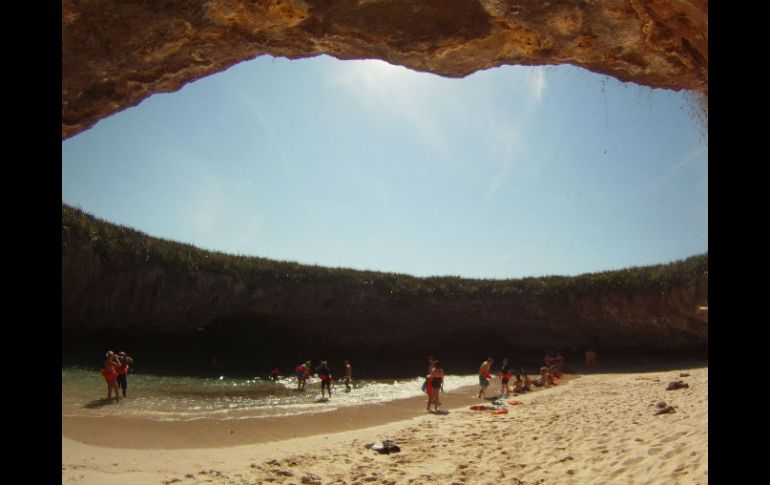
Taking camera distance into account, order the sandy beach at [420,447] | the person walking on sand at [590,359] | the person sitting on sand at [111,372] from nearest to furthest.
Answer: the sandy beach at [420,447] < the person sitting on sand at [111,372] < the person walking on sand at [590,359]

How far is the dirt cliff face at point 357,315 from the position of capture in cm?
2312

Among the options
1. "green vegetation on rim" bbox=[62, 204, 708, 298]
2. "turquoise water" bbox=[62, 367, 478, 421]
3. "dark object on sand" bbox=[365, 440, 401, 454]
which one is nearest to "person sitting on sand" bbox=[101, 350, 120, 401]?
"turquoise water" bbox=[62, 367, 478, 421]

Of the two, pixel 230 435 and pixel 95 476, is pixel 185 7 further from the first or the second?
pixel 230 435

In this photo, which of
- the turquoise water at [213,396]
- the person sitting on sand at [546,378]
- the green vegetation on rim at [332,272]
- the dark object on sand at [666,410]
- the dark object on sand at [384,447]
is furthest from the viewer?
the green vegetation on rim at [332,272]

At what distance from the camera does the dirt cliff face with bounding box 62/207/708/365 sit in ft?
75.9

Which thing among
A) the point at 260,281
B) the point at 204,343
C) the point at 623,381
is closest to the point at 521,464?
the point at 623,381

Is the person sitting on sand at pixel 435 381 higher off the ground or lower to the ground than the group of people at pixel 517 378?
higher

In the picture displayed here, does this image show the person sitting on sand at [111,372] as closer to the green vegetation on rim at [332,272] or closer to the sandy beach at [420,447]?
the sandy beach at [420,447]

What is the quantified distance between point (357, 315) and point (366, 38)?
24.9 meters

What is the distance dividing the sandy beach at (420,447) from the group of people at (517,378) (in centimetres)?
373

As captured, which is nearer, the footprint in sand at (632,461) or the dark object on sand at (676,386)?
the footprint in sand at (632,461)

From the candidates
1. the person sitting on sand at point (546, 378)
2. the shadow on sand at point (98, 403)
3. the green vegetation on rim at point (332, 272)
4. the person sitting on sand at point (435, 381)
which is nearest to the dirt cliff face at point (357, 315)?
the green vegetation on rim at point (332, 272)

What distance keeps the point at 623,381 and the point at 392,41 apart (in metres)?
20.9

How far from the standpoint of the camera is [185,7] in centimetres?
350
